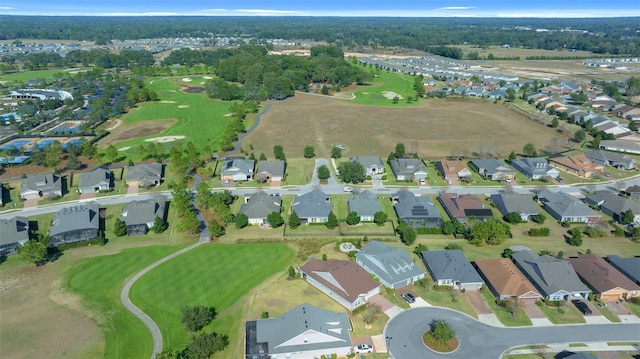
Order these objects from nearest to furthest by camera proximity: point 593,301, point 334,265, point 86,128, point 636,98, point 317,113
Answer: point 593,301 < point 334,265 < point 86,128 < point 317,113 < point 636,98

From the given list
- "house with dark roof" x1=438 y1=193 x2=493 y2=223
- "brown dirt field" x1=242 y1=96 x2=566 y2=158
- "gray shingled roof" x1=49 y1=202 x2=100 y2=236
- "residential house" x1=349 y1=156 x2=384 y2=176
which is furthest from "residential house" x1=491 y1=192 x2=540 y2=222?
"gray shingled roof" x1=49 y1=202 x2=100 y2=236

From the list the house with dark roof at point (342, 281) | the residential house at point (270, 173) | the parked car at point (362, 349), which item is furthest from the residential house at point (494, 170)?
the parked car at point (362, 349)

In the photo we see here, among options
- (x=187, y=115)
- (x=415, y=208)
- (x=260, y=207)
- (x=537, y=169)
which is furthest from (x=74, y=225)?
(x=537, y=169)

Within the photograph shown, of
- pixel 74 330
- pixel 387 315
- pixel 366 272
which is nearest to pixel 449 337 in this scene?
pixel 387 315

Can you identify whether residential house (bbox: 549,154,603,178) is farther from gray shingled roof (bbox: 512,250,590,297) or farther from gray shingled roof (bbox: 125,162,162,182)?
gray shingled roof (bbox: 125,162,162,182)

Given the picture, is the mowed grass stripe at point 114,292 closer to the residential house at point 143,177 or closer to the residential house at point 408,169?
the residential house at point 143,177

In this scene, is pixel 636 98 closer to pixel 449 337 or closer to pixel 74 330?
pixel 449 337
